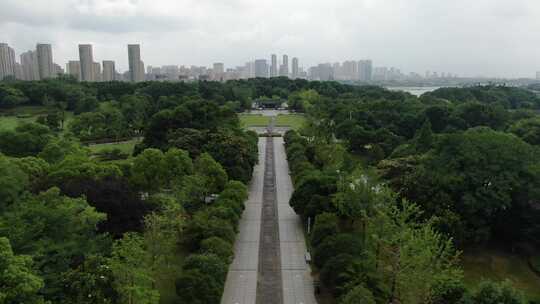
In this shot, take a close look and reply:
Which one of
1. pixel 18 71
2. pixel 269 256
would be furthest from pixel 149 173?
pixel 18 71

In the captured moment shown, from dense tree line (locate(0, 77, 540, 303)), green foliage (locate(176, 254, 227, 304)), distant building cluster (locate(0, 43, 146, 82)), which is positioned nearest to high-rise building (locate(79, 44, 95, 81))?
distant building cluster (locate(0, 43, 146, 82))

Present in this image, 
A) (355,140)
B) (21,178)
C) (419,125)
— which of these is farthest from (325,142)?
(21,178)

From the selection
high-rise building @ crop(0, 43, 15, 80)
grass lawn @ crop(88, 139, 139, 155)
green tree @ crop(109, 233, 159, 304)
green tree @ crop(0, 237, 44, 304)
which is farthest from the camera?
high-rise building @ crop(0, 43, 15, 80)

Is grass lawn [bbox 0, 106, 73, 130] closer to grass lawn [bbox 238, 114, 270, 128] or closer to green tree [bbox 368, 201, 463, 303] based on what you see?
grass lawn [bbox 238, 114, 270, 128]

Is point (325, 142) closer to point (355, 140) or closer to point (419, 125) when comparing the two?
point (355, 140)

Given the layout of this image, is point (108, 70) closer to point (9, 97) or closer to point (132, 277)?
point (9, 97)

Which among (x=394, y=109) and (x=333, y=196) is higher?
(x=394, y=109)
